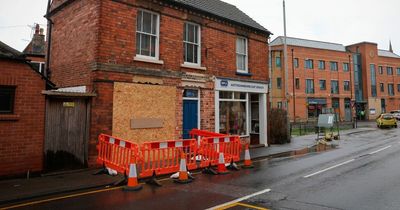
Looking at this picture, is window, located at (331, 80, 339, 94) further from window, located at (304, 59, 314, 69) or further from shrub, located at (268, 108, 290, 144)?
shrub, located at (268, 108, 290, 144)

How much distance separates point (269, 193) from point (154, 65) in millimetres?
6861

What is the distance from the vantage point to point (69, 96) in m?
9.13

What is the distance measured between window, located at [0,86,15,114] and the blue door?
6.35 metres

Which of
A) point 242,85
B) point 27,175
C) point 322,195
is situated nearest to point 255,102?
point 242,85

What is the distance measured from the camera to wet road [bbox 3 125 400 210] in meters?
5.68

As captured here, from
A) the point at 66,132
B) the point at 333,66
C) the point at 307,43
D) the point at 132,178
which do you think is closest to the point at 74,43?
the point at 66,132

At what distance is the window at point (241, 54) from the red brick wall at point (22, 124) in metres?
9.76

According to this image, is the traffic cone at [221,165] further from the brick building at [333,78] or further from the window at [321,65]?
the window at [321,65]

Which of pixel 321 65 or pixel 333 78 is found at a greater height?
pixel 321 65

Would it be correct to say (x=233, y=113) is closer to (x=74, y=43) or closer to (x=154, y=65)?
(x=154, y=65)

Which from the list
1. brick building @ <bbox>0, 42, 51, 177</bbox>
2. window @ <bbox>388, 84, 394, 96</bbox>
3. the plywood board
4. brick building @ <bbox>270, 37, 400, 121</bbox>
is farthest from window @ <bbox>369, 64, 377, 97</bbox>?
brick building @ <bbox>0, 42, 51, 177</bbox>

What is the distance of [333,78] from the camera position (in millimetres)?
52156

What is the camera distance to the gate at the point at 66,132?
8.82m

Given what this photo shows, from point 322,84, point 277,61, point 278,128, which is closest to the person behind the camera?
point 278,128
